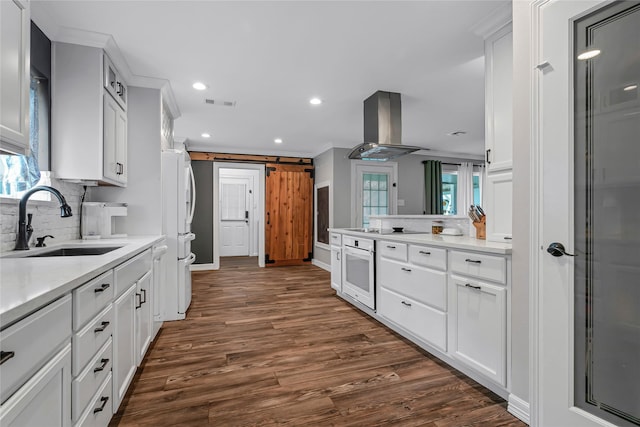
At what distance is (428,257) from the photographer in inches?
90.8

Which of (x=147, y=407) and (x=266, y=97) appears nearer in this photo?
(x=147, y=407)

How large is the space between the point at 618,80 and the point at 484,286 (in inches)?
46.9

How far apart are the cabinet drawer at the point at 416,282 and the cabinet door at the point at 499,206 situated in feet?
1.51

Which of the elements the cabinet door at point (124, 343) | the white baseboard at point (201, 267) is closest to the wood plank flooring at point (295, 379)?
the cabinet door at point (124, 343)

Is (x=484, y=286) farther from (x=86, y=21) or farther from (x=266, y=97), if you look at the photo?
(x=86, y=21)

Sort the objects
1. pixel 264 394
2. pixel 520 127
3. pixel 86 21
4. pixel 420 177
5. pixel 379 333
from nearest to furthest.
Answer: pixel 520 127 → pixel 264 394 → pixel 86 21 → pixel 379 333 → pixel 420 177

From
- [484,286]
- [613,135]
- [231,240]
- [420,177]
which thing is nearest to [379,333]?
[484,286]

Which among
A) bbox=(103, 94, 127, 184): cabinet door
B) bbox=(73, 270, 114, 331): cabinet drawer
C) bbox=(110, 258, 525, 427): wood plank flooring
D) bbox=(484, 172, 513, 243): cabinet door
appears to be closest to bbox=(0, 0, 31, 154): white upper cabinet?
bbox=(73, 270, 114, 331): cabinet drawer

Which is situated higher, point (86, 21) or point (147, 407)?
point (86, 21)

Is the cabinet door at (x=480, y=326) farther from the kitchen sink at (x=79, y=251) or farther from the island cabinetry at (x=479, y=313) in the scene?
the kitchen sink at (x=79, y=251)

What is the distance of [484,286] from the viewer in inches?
72.6

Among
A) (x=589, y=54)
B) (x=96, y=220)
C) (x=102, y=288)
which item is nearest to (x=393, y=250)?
(x=589, y=54)

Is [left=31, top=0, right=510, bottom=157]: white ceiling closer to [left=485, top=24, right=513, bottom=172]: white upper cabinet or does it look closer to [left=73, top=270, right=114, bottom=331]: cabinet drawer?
[left=485, top=24, right=513, bottom=172]: white upper cabinet

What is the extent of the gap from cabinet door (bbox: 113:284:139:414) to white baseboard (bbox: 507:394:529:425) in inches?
84.0
